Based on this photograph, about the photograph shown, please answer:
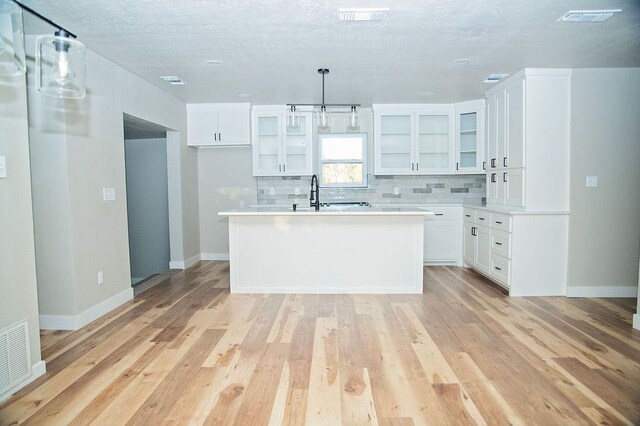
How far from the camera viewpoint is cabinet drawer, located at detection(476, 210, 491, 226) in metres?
5.03

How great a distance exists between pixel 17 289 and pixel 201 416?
1388 mm

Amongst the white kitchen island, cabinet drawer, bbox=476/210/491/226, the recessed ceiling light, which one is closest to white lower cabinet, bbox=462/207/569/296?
cabinet drawer, bbox=476/210/491/226

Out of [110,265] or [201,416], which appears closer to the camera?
[201,416]

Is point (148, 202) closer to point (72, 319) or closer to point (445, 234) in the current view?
point (72, 319)

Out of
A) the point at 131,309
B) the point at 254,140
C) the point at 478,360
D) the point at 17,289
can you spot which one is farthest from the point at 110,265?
the point at 478,360

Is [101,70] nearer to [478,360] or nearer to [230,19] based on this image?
[230,19]

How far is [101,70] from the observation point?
3.87m

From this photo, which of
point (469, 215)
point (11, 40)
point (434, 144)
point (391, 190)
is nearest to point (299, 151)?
point (391, 190)

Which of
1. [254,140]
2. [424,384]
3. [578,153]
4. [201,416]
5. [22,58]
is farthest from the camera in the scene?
[254,140]

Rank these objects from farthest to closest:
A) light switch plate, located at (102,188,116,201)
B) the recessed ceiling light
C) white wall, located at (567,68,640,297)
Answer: the recessed ceiling light
white wall, located at (567,68,640,297)
light switch plate, located at (102,188,116,201)

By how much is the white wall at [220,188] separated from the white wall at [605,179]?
4.40 meters

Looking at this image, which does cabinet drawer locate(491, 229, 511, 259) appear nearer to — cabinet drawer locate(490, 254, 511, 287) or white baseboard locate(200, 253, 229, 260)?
cabinet drawer locate(490, 254, 511, 287)

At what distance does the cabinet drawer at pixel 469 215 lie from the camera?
5572 millimetres

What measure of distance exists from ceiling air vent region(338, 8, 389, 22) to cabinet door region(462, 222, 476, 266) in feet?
11.4
